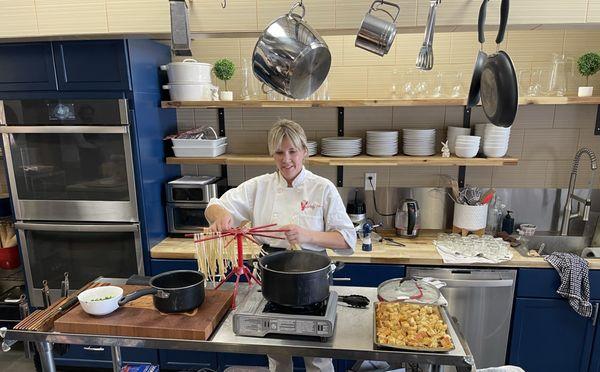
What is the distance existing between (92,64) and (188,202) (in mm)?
1044

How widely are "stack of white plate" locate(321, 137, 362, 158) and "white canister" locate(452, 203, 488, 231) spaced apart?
2.71ft

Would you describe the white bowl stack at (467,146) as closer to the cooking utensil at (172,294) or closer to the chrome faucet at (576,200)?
the chrome faucet at (576,200)

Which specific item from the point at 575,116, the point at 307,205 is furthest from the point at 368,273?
the point at 575,116

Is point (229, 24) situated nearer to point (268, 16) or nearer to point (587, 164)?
point (268, 16)

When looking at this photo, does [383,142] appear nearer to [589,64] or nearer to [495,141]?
[495,141]

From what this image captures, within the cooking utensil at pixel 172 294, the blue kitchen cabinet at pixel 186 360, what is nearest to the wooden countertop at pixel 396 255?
the blue kitchen cabinet at pixel 186 360

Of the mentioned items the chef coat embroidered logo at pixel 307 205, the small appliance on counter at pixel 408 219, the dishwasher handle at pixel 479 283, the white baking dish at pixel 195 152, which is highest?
the white baking dish at pixel 195 152

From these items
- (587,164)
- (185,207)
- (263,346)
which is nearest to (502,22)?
(263,346)

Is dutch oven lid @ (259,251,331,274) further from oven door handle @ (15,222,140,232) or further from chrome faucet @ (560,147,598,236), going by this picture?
chrome faucet @ (560,147,598,236)

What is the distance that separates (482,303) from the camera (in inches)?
96.5

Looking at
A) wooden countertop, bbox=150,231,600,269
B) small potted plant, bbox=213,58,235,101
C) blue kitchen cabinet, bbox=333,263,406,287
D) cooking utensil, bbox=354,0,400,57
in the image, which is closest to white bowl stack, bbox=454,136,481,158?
wooden countertop, bbox=150,231,600,269

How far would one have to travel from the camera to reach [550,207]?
2.92 meters

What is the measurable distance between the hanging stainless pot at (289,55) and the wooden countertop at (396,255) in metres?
1.10

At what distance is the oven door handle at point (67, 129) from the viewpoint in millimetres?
2461
